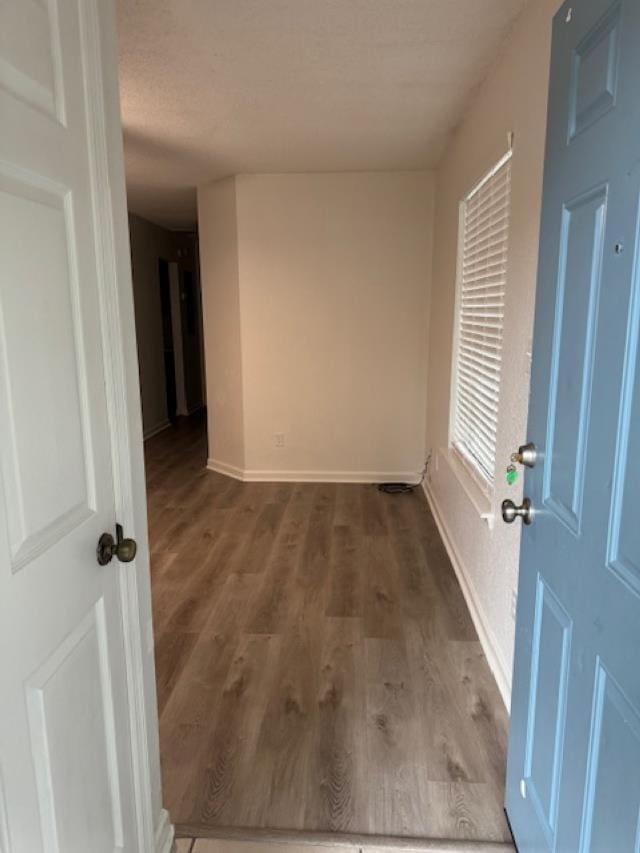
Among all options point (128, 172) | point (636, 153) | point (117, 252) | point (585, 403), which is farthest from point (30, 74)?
point (128, 172)

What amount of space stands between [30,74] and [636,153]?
3.14ft

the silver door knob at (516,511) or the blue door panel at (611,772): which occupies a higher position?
the silver door knob at (516,511)

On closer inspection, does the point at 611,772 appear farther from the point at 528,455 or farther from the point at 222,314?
the point at 222,314

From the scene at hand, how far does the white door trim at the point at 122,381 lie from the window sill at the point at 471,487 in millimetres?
1492

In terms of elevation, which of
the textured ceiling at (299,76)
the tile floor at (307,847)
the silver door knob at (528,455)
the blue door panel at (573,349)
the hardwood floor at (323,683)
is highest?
the textured ceiling at (299,76)

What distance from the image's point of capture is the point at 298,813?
1.62 meters

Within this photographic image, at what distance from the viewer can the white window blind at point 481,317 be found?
242cm

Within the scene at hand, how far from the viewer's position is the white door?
0.86m

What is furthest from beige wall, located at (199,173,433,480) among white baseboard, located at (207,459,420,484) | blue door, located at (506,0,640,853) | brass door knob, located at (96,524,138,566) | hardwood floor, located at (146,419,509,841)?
brass door knob, located at (96,524,138,566)

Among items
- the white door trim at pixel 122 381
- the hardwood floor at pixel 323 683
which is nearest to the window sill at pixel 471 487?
the hardwood floor at pixel 323 683

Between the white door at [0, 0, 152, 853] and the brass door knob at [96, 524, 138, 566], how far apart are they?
0.01m

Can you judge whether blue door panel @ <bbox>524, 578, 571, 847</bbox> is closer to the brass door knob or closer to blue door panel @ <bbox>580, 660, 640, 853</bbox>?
blue door panel @ <bbox>580, 660, 640, 853</bbox>

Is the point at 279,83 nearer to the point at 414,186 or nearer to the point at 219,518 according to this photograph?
the point at 414,186

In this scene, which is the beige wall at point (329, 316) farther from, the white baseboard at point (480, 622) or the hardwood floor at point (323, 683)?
the white baseboard at point (480, 622)
